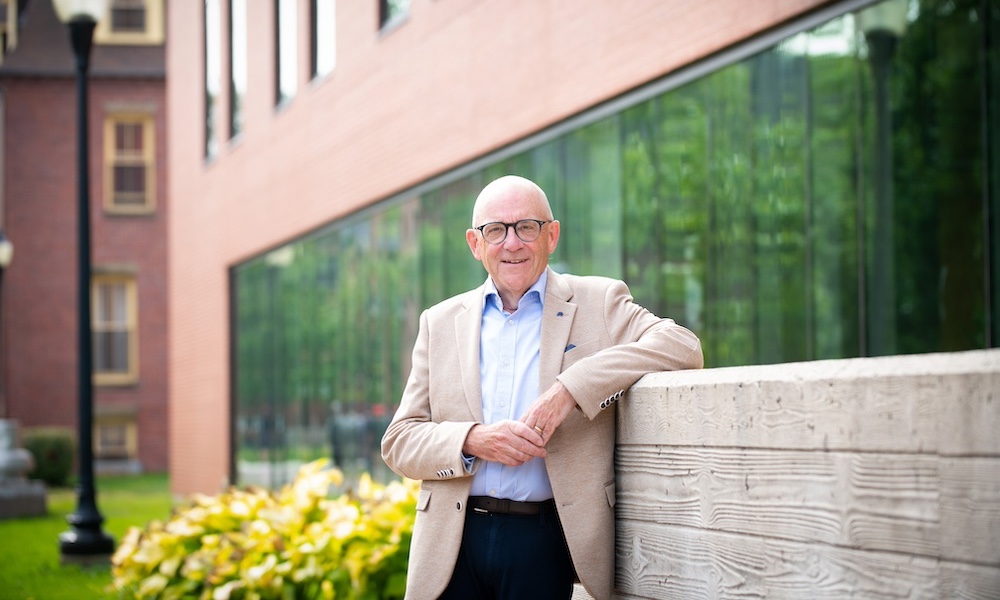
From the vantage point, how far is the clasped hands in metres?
3.87

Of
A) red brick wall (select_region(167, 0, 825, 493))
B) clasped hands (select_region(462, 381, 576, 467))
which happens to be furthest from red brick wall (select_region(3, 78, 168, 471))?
clasped hands (select_region(462, 381, 576, 467))

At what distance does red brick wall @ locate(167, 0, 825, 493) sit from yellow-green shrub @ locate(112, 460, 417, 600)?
417 cm

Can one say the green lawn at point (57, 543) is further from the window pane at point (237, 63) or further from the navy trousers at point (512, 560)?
the window pane at point (237, 63)

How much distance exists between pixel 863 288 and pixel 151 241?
28.9 meters

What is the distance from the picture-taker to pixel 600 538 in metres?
4.08

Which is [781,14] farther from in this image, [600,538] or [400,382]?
[400,382]

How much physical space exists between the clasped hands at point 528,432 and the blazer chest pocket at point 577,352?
23 cm

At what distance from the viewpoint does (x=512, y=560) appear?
3.96 meters

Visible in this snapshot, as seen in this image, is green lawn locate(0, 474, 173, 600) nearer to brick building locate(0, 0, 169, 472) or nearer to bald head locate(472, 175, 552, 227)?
brick building locate(0, 0, 169, 472)

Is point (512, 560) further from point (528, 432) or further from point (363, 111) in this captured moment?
point (363, 111)

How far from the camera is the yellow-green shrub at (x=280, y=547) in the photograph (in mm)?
6582

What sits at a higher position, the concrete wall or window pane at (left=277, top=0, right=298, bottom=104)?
window pane at (left=277, top=0, right=298, bottom=104)

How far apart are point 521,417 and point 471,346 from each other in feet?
1.18

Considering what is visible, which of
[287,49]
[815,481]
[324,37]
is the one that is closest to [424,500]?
[815,481]
